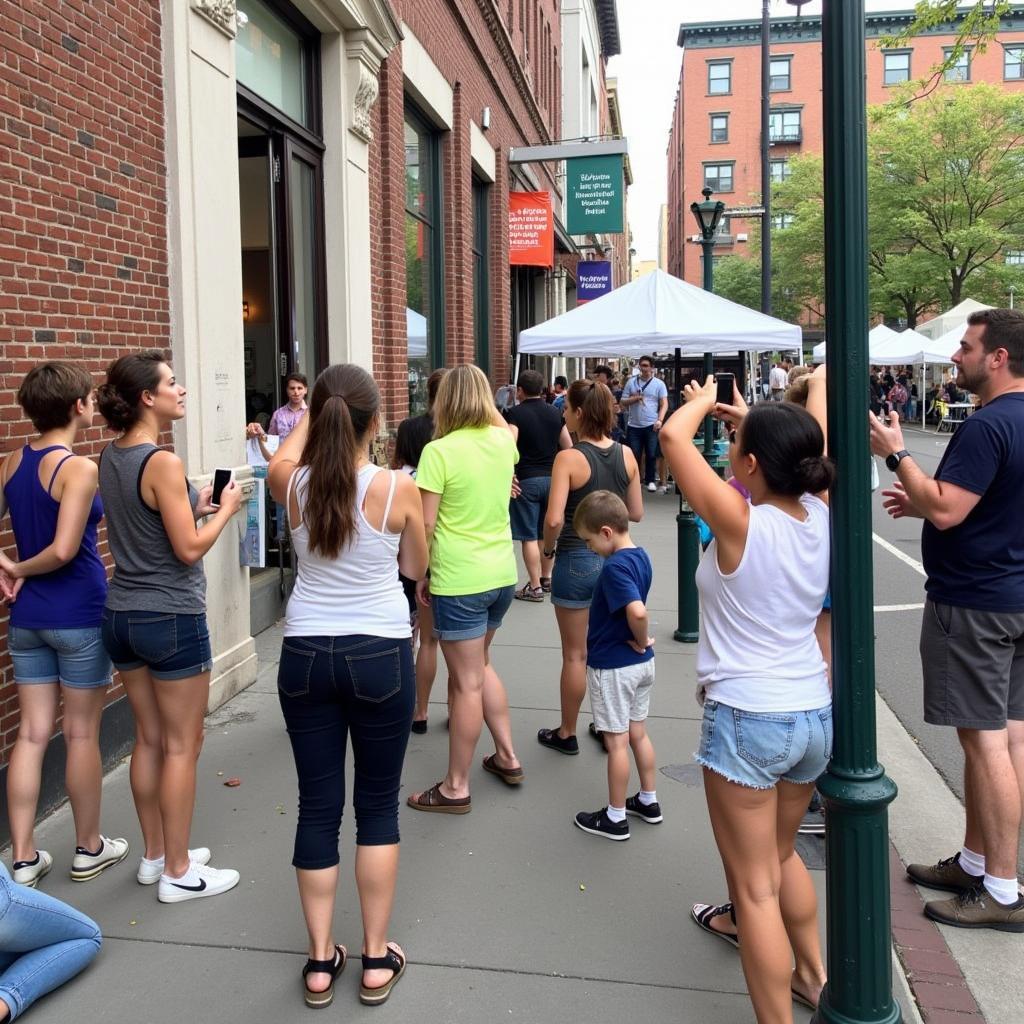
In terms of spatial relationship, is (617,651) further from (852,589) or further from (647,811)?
(852,589)

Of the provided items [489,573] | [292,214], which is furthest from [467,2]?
[489,573]

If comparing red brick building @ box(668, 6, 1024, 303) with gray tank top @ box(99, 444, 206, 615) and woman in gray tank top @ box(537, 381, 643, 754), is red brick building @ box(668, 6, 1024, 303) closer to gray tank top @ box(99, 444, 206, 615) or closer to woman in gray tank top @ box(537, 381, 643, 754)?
woman in gray tank top @ box(537, 381, 643, 754)

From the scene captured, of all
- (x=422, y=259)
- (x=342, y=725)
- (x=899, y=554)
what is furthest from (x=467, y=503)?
(x=899, y=554)

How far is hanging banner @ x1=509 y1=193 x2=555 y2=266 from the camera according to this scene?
1762 centimetres

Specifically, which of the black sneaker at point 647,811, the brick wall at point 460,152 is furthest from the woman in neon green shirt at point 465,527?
the brick wall at point 460,152

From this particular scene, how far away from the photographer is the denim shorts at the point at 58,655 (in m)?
3.70

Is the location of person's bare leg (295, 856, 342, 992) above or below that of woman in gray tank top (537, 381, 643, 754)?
below

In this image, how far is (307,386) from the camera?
8367mm

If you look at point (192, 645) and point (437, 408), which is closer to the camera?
point (192, 645)

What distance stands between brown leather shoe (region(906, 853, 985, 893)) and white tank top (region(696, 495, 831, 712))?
5.57ft

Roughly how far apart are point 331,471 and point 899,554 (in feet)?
33.5

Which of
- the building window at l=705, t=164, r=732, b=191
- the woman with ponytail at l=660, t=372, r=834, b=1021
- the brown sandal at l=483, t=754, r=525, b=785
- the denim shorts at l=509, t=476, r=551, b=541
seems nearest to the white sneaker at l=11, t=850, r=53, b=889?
the brown sandal at l=483, t=754, r=525, b=785

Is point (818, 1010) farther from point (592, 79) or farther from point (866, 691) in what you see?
point (592, 79)

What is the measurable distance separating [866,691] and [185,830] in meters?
2.50
